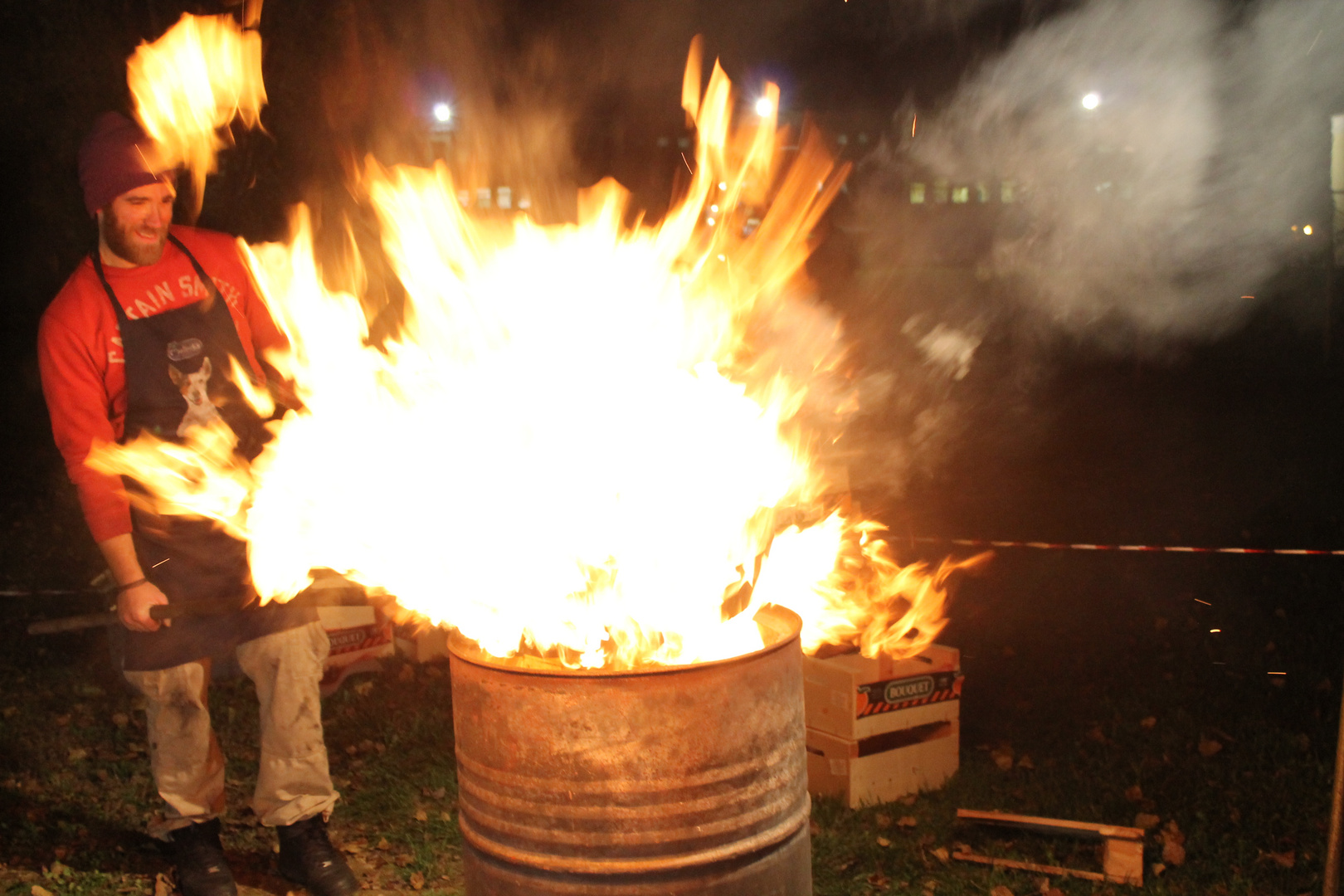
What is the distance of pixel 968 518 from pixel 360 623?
552 cm

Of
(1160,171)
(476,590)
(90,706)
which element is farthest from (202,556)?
(1160,171)

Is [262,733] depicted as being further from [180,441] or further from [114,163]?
[114,163]

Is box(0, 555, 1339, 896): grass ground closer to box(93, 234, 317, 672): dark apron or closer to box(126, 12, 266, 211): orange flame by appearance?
box(93, 234, 317, 672): dark apron

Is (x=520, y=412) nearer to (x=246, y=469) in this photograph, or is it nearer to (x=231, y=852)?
(x=246, y=469)

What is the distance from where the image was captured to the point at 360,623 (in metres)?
6.79

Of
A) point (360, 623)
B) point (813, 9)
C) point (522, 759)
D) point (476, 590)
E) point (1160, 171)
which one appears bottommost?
point (360, 623)

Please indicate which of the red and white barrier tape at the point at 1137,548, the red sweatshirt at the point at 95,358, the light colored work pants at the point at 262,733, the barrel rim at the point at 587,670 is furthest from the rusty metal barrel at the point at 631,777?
the red and white barrier tape at the point at 1137,548

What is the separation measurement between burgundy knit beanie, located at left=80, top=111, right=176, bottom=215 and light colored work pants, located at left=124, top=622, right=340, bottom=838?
1.69m

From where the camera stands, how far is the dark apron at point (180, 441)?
12.6 feet

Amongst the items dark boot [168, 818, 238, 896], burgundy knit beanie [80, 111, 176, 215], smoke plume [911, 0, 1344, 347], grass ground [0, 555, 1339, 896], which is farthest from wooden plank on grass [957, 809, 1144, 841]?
smoke plume [911, 0, 1344, 347]

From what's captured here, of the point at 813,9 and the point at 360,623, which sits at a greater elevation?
the point at 813,9

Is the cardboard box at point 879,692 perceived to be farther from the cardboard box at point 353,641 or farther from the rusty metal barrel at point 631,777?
the cardboard box at point 353,641

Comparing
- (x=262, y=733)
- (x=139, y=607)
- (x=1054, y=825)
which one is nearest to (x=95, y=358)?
(x=139, y=607)

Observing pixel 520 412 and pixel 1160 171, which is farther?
pixel 1160 171
